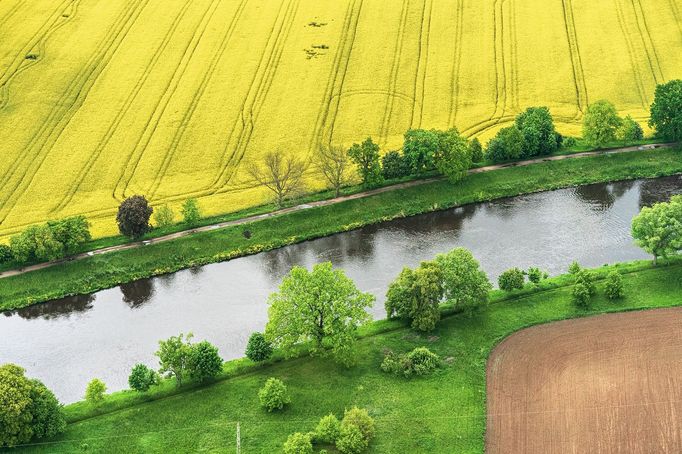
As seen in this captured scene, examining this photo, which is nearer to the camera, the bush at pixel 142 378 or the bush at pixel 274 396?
the bush at pixel 274 396

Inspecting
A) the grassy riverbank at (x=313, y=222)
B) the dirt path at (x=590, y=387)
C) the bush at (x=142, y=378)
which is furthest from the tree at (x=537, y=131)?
the bush at (x=142, y=378)

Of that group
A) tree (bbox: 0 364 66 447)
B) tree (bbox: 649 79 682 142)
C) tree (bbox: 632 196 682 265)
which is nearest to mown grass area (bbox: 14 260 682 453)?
tree (bbox: 0 364 66 447)

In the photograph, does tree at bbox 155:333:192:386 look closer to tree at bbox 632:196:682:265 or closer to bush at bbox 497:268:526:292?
bush at bbox 497:268:526:292

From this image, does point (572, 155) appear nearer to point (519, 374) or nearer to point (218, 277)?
point (519, 374)

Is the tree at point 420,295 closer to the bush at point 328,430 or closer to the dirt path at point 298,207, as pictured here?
the bush at point 328,430

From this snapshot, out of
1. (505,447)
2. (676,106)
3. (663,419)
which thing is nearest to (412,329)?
(505,447)

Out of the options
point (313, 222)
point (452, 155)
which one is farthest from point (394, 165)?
Answer: point (313, 222)

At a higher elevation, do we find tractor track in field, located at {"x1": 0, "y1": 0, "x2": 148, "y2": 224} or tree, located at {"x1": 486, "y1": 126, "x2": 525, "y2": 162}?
tractor track in field, located at {"x1": 0, "y1": 0, "x2": 148, "y2": 224}
